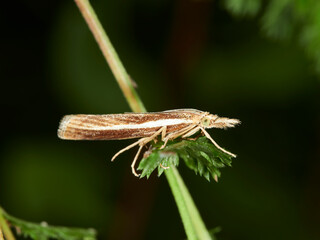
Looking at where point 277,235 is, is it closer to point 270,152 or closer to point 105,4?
point 270,152

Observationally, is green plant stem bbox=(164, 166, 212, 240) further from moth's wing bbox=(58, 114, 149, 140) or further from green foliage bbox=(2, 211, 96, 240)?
Answer: green foliage bbox=(2, 211, 96, 240)

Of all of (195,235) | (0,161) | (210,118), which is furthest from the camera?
(0,161)

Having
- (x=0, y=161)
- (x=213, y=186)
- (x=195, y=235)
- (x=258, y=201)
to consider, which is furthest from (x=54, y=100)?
(x=195, y=235)

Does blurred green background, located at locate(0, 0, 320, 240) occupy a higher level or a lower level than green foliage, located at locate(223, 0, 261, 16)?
higher

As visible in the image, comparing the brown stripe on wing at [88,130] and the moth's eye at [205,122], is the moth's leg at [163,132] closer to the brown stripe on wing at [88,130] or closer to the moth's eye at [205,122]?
the brown stripe on wing at [88,130]

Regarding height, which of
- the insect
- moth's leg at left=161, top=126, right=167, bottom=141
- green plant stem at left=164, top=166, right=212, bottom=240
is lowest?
green plant stem at left=164, top=166, right=212, bottom=240

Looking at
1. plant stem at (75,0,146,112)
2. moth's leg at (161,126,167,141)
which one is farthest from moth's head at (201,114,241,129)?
plant stem at (75,0,146,112)

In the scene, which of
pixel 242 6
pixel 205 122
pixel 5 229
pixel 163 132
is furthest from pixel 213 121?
pixel 5 229

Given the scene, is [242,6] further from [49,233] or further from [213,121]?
[49,233]
